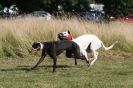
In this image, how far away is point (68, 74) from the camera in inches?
448

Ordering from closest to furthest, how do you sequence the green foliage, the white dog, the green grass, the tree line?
the green grass → the white dog → the tree line → the green foliage

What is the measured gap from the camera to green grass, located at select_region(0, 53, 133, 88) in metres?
9.61

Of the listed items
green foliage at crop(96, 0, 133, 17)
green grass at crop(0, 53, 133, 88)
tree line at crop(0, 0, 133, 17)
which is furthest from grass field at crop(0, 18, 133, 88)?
green foliage at crop(96, 0, 133, 17)

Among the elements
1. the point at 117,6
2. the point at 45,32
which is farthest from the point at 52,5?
the point at 45,32

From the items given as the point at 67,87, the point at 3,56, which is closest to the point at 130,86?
the point at 67,87

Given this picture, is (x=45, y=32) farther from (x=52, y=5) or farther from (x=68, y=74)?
(x=52, y=5)

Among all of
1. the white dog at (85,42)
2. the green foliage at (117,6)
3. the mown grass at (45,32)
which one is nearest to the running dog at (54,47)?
the white dog at (85,42)

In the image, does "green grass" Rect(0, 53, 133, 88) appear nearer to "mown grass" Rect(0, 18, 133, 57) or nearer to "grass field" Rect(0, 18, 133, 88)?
"grass field" Rect(0, 18, 133, 88)

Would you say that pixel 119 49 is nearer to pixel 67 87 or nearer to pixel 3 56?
pixel 3 56

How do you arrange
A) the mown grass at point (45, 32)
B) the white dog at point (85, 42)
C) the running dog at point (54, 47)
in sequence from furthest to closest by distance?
the mown grass at point (45, 32) → the white dog at point (85, 42) → the running dog at point (54, 47)

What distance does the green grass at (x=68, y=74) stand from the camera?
31.5 ft

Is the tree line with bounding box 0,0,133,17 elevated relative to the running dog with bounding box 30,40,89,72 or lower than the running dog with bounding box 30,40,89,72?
lower

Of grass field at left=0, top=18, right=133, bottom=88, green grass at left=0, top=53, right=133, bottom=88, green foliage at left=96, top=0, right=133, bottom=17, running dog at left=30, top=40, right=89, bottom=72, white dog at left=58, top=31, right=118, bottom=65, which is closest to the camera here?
green grass at left=0, top=53, right=133, bottom=88

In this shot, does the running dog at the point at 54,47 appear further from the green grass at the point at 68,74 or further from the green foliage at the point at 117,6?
the green foliage at the point at 117,6
